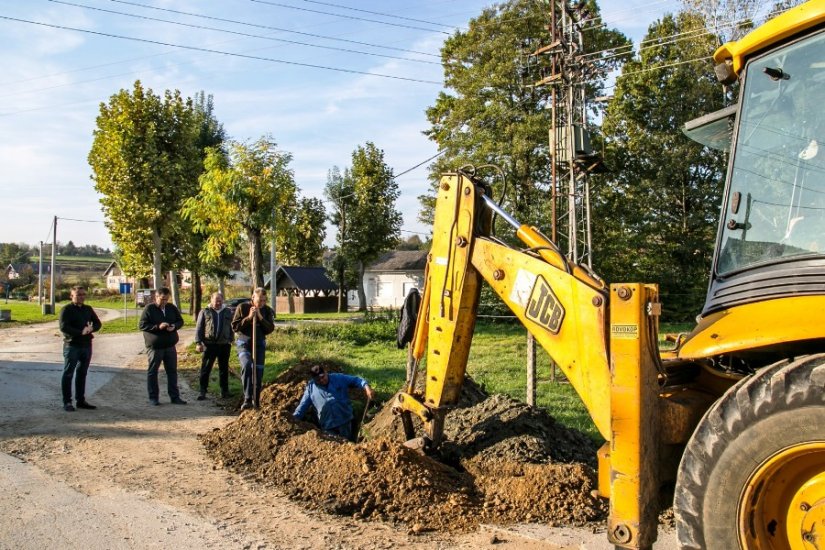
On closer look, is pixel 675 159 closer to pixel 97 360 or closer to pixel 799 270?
pixel 97 360

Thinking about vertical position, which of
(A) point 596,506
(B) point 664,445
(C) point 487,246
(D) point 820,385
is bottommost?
(A) point 596,506

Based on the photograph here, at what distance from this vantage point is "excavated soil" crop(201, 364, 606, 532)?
528cm

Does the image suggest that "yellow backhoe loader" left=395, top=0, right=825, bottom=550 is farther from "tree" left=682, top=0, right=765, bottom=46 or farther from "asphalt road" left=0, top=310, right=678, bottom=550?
"tree" left=682, top=0, right=765, bottom=46

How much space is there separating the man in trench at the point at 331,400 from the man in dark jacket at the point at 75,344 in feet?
12.2

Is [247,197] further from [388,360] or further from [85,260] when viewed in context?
[85,260]

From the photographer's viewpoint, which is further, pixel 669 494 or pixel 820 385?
pixel 669 494

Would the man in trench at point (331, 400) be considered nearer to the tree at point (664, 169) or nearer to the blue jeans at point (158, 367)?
the blue jeans at point (158, 367)

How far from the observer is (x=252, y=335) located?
33.7 feet

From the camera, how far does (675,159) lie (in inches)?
Answer: 1283

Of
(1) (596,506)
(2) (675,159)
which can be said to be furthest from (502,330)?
(1) (596,506)

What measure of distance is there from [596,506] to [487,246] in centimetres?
223

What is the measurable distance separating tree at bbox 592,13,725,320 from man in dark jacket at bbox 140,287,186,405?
24.3 meters

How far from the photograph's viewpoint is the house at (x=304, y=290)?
50.7m

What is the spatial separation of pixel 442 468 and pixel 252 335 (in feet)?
16.7
